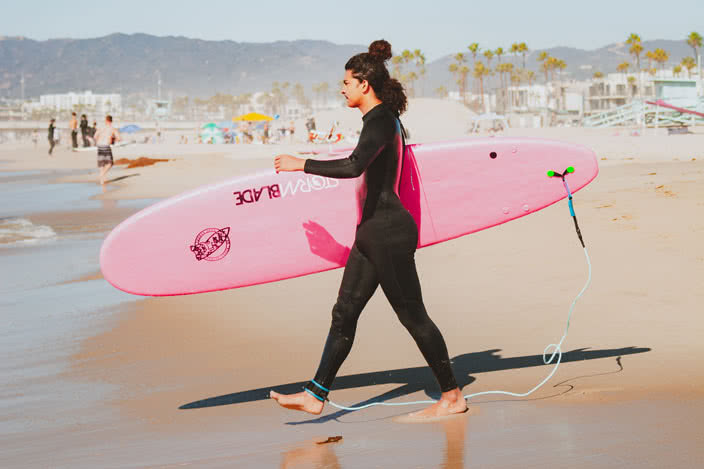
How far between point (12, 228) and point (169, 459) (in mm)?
10363

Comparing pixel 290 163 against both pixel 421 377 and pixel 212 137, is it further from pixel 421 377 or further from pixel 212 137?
pixel 212 137

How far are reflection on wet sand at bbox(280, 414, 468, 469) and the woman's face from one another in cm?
130

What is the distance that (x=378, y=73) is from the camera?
3.35m

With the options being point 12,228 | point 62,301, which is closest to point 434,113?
point 12,228

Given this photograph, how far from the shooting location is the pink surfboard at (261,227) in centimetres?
416

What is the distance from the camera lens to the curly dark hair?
11.0 ft

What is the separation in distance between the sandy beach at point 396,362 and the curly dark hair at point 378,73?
1.28m

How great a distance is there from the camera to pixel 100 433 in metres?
3.45

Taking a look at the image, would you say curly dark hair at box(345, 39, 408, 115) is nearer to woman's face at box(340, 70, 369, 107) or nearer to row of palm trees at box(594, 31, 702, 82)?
woman's face at box(340, 70, 369, 107)

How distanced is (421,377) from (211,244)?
121 centimetres

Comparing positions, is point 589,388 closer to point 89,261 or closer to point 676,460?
point 676,460

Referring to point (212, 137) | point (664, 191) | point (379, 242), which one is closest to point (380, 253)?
point (379, 242)

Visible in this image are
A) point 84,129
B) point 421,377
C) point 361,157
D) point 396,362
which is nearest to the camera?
point 361,157

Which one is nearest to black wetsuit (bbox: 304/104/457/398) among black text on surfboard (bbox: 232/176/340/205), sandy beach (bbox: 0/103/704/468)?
sandy beach (bbox: 0/103/704/468)
